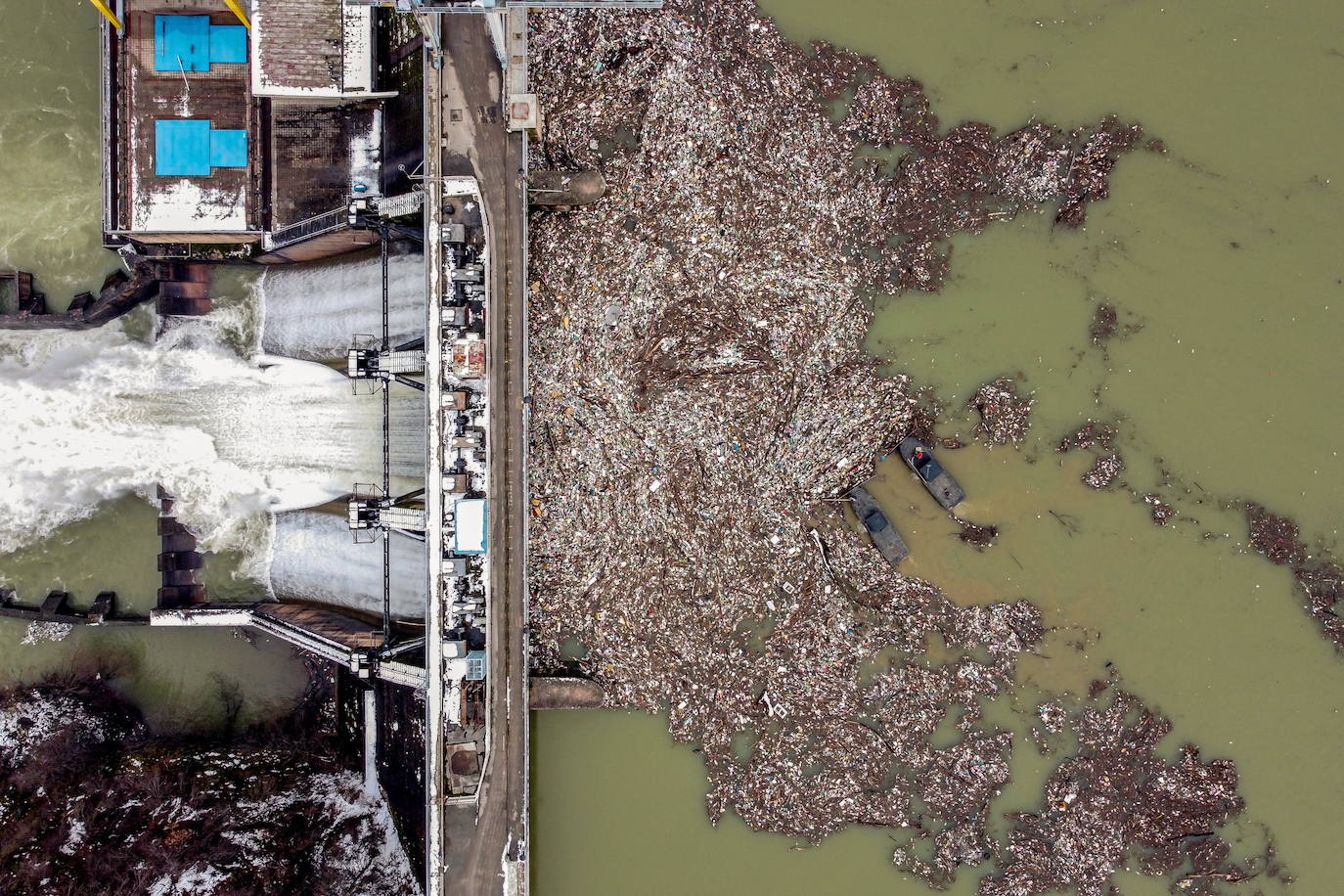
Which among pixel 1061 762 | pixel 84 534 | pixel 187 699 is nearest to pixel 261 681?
pixel 187 699

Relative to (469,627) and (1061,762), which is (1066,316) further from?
(469,627)

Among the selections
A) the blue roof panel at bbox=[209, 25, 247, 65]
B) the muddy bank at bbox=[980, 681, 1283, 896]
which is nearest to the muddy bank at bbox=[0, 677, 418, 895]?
the muddy bank at bbox=[980, 681, 1283, 896]

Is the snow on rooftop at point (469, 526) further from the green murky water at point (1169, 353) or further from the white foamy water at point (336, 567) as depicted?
the green murky water at point (1169, 353)

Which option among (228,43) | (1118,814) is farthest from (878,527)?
(228,43)

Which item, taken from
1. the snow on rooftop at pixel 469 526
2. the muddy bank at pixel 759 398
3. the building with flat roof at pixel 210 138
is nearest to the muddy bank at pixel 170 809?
the muddy bank at pixel 759 398

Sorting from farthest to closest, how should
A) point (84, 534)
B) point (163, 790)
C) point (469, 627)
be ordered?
point (84, 534) → point (163, 790) → point (469, 627)

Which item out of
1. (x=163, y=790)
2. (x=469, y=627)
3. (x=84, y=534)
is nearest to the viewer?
(x=469, y=627)
